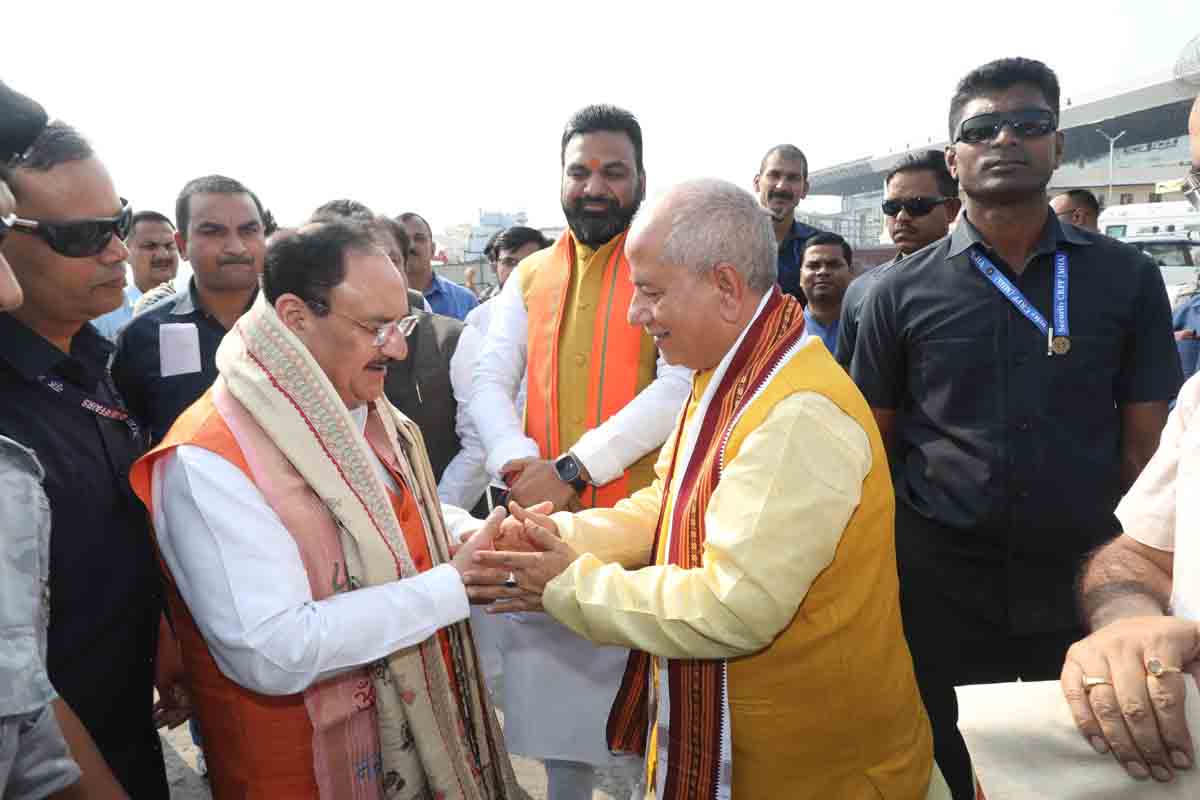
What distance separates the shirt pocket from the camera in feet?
8.94

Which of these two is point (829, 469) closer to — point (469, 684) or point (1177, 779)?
point (1177, 779)

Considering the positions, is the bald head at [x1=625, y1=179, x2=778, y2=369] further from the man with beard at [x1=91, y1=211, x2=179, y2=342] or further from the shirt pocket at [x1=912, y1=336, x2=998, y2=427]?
the man with beard at [x1=91, y1=211, x2=179, y2=342]

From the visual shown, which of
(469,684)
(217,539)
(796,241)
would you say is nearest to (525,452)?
(469,684)

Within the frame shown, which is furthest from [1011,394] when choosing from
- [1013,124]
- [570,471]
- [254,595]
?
[254,595]

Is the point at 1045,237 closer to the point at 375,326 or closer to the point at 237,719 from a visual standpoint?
the point at 375,326

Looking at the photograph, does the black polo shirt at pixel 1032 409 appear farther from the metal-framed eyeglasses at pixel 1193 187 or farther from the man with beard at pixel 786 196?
the man with beard at pixel 786 196

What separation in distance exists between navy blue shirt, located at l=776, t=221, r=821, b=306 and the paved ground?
11.4ft

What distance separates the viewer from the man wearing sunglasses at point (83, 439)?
2061 millimetres

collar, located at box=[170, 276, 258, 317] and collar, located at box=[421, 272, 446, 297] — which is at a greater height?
collar, located at box=[170, 276, 258, 317]

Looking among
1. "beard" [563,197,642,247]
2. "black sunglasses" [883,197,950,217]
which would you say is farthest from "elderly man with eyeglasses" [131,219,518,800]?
"black sunglasses" [883,197,950,217]

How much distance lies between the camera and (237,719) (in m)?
1.99

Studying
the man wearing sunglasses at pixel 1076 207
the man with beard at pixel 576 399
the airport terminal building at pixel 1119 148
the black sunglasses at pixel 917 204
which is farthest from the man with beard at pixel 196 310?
the airport terminal building at pixel 1119 148

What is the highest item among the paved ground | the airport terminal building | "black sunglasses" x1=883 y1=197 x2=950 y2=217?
the airport terminal building

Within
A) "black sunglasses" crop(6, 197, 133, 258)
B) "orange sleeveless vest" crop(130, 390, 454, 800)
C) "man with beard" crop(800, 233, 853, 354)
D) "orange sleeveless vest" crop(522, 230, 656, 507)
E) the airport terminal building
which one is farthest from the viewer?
the airport terminal building
